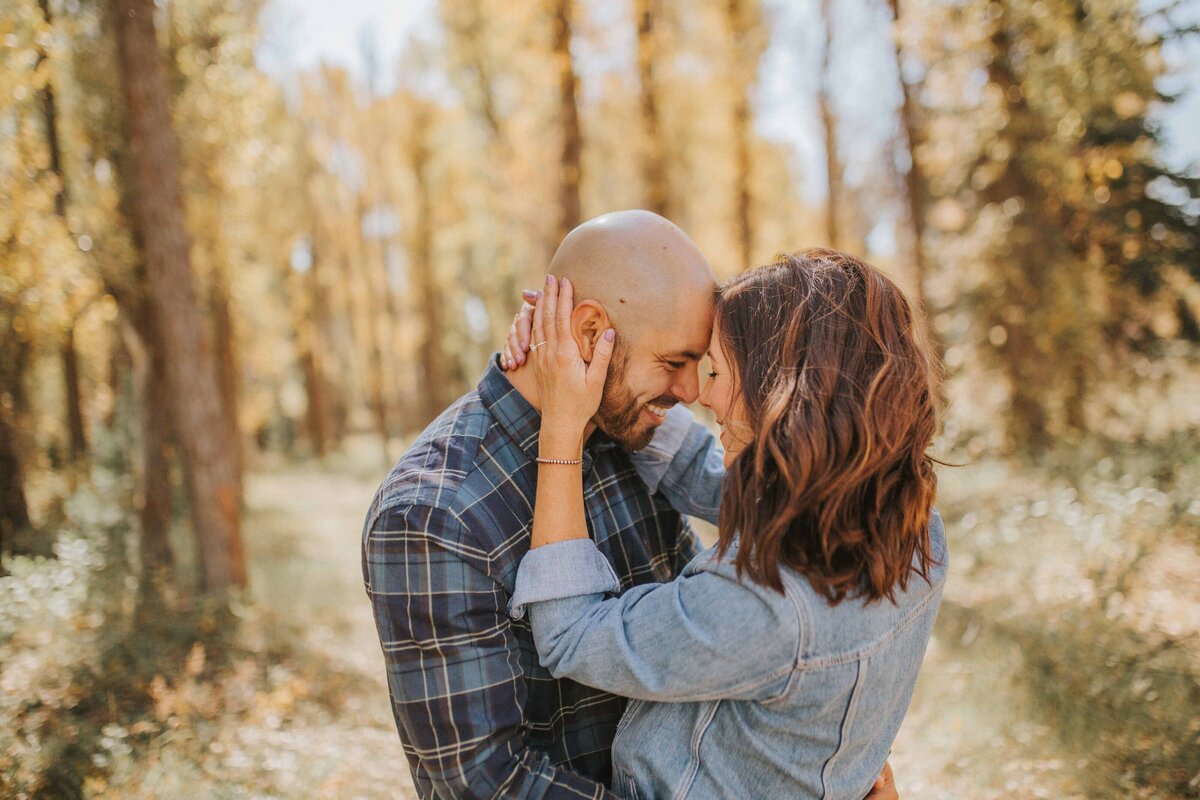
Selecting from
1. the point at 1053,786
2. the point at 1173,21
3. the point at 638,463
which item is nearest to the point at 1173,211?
the point at 1173,21

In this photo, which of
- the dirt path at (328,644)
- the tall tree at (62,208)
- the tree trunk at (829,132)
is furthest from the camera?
the tree trunk at (829,132)

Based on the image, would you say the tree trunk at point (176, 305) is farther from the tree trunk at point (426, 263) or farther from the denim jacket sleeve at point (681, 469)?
the tree trunk at point (426, 263)

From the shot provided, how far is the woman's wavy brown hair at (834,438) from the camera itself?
4.91 feet

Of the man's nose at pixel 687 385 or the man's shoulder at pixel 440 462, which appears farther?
the man's nose at pixel 687 385

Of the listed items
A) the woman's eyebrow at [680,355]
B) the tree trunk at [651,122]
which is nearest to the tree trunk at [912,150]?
the tree trunk at [651,122]

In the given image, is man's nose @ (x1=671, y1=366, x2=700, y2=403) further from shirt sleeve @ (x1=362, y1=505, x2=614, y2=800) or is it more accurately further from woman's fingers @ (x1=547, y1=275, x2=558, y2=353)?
shirt sleeve @ (x1=362, y1=505, x2=614, y2=800)

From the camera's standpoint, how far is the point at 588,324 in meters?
2.05

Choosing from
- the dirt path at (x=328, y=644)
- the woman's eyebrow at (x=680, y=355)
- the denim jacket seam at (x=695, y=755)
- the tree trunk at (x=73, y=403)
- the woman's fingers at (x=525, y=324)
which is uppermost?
the woman's fingers at (x=525, y=324)

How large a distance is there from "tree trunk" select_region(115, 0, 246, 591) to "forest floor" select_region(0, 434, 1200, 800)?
838mm

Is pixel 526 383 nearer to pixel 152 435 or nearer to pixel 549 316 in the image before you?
pixel 549 316

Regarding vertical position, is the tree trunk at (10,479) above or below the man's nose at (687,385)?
below

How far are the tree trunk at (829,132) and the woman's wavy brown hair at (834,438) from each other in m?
16.2

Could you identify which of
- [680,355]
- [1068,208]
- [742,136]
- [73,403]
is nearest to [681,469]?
[680,355]

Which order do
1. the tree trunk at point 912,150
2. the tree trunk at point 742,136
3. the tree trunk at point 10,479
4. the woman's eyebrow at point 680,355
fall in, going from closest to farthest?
the woman's eyebrow at point 680,355 → the tree trunk at point 10,479 → the tree trunk at point 912,150 → the tree trunk at point 742,136
